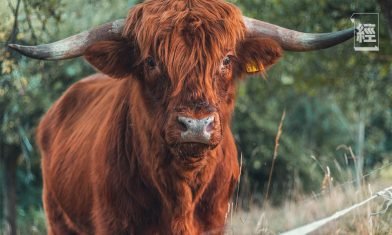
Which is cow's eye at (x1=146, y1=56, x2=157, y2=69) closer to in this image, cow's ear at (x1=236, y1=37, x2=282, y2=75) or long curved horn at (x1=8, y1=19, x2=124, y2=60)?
long curved horn at (x1=8, y1=19, x2=124, y2=60)

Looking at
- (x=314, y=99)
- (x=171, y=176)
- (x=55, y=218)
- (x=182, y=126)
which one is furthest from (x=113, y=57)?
(x=314, y=99)

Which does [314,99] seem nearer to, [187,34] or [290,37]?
[290,37]

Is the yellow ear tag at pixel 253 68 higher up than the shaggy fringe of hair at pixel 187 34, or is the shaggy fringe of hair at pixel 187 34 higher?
the shaggy fringe of hair at pixel 187 34

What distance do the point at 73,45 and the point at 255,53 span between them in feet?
3.87

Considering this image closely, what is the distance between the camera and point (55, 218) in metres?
8.19

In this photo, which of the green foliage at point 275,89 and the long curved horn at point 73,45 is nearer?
the long curved horn at point 73,45

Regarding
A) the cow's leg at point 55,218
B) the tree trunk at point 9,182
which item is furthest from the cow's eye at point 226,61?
the tree trunk at point 9,182

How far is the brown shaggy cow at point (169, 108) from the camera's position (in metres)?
5.65

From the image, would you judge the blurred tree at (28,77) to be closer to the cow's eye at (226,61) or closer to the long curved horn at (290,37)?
the long curved horn at (290,37)

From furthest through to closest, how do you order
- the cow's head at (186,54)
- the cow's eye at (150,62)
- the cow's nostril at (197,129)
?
the cow's eye at (150,62), the cow's head at (186,54), the cow's nostril at (197,129)

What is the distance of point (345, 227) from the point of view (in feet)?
24.2

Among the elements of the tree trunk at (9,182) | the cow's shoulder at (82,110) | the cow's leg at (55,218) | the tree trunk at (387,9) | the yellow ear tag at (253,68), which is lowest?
the tree trunk at (9,182)

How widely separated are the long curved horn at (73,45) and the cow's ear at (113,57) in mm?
73

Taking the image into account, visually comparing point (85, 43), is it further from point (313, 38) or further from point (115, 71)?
point (313, 38)
